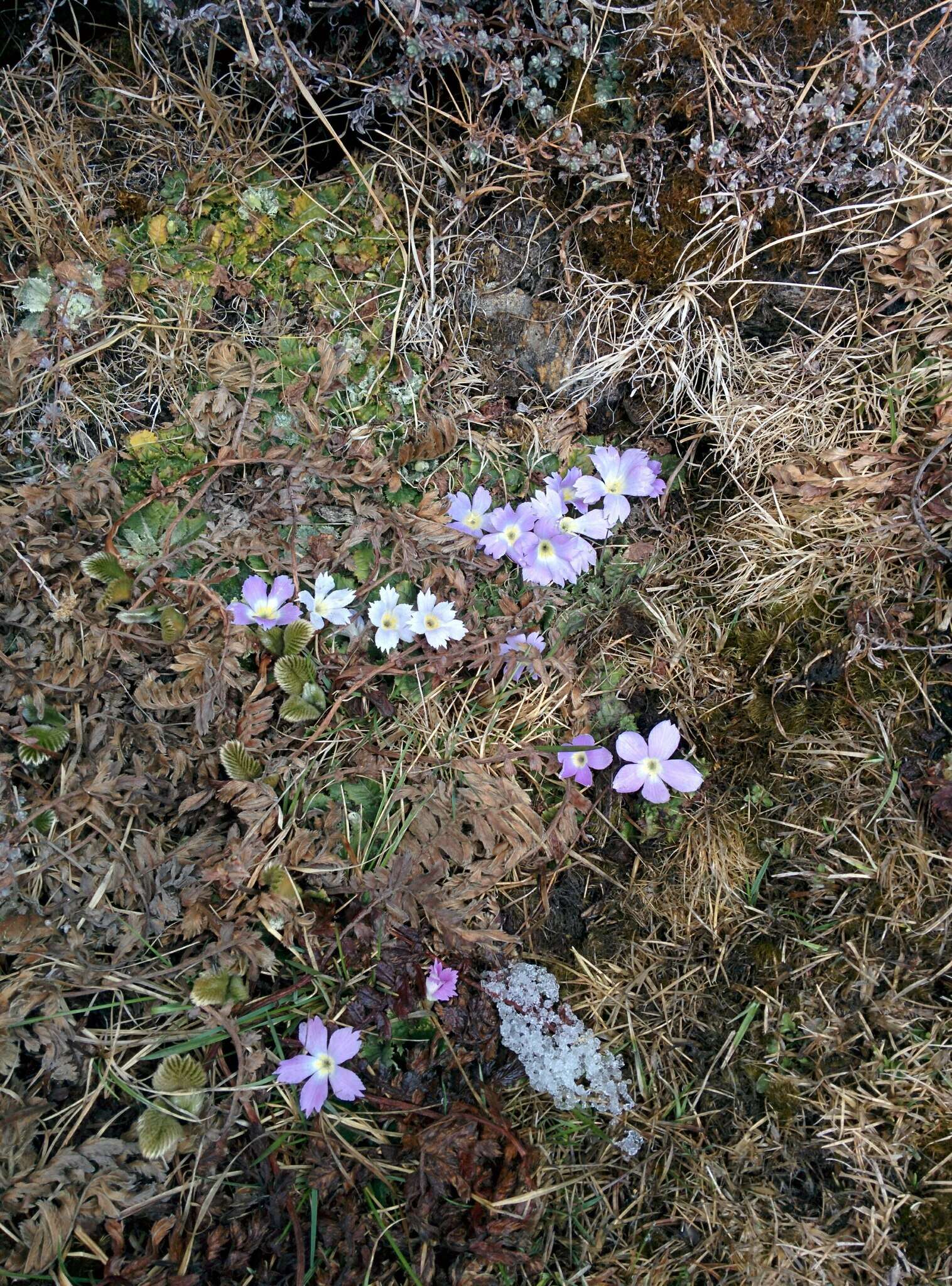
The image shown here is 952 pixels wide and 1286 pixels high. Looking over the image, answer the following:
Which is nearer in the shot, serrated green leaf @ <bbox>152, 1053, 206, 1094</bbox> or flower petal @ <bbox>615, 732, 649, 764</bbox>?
serrated green leaf @ <bbox>152, 1053, 206, 1094</bbox>

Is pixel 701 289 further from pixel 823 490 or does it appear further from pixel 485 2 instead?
pixel 485 2

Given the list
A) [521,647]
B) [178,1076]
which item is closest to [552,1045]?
[178,1076]

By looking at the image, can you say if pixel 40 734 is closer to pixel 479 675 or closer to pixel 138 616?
pixel 138 616

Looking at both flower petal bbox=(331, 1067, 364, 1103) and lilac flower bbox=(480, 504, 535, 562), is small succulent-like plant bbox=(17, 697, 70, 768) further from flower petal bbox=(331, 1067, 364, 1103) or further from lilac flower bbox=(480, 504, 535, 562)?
lilac flower bbox=(480, 504, 535, 562)

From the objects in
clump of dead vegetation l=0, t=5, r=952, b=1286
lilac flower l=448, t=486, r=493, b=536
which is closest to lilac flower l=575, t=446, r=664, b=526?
Result: clump of dead vegetation l=0, t=5, r=952, b=1286

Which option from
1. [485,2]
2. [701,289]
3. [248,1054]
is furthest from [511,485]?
[248,1054]

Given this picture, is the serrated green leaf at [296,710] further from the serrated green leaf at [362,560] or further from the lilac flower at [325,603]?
the serrated green leaf at [362,560]
